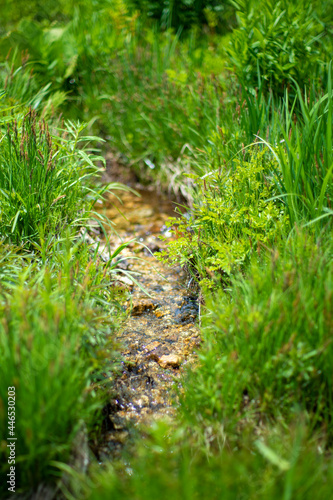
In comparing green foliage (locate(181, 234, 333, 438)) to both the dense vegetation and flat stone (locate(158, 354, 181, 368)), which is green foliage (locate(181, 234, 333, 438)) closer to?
the dense vegetation

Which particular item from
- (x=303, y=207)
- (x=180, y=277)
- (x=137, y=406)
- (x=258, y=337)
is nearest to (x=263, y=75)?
(x=303, y=207)

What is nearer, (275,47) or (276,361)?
(276,361)

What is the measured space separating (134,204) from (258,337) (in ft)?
9.34

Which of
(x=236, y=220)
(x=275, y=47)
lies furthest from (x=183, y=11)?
(x=236, y=220)

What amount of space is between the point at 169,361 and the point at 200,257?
701 millimetres

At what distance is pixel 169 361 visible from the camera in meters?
2.44

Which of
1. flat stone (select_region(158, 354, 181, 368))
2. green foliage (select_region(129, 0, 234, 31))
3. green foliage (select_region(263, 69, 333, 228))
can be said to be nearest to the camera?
green foliage (select_region(263, 69, 333, 228))

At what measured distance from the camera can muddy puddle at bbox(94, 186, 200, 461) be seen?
82.0 inches

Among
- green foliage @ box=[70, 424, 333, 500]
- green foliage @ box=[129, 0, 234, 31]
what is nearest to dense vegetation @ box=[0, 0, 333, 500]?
green foliage @ box=[70, 424, 333, 500]

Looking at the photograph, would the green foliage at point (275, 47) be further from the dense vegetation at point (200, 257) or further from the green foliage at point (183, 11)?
the green foliage at point (183, 11)

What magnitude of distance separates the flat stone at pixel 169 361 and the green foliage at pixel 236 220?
1.82 feet

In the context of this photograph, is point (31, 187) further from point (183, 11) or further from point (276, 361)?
point (183, 11)

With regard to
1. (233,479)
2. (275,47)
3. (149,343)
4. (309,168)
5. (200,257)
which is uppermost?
(275,47)

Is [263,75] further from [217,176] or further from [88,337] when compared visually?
[88,337]
